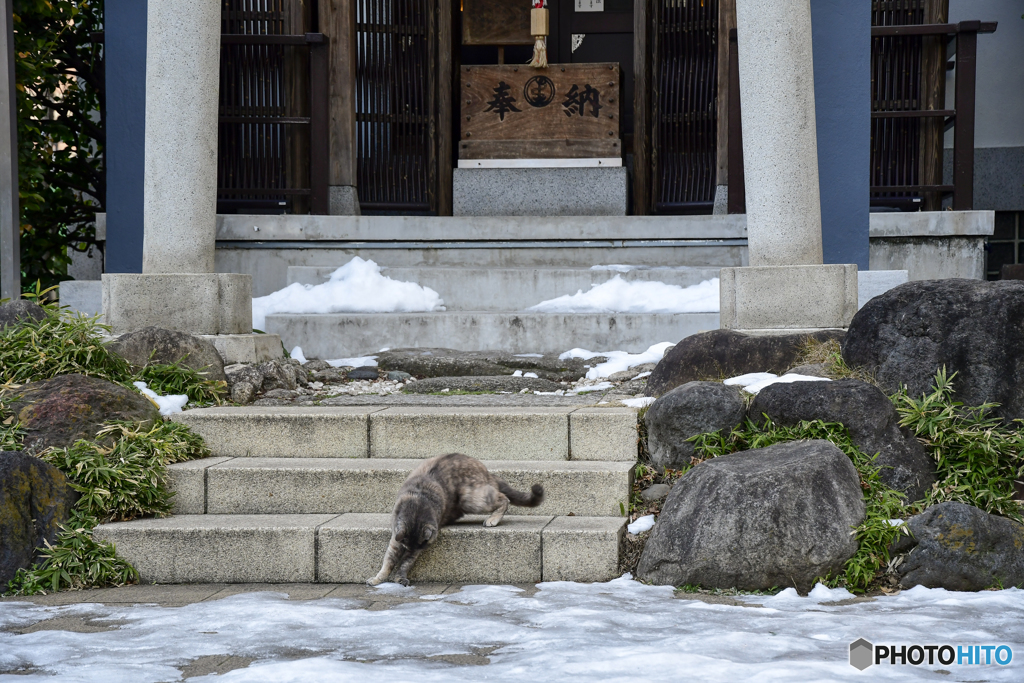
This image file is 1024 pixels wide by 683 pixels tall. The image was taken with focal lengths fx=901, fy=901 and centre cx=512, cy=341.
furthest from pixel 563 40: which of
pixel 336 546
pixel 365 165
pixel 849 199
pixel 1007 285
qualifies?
pixel 336 546

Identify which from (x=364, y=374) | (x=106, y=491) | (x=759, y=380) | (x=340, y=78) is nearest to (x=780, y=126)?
(x=759, y=380)

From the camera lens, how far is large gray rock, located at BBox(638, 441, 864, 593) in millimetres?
A: 3941

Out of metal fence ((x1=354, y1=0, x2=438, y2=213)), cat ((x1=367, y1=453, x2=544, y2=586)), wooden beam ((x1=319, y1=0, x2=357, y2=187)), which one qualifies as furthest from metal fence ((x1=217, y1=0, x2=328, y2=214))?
cat ((x1=367, y1=453, x2=544, y2=586))

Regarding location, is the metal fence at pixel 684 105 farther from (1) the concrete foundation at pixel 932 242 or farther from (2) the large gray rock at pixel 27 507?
(2) the large gray rock at pixel 27 507

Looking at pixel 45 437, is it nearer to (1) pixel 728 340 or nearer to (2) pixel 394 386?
(2) pixel 394 386

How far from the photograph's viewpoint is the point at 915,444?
4.59m

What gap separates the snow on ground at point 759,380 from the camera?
5160mm

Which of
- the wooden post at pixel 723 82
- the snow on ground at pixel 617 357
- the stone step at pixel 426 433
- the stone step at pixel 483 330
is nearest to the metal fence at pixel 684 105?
the wooden post at pixel 723 82

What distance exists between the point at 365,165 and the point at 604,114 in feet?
9.44

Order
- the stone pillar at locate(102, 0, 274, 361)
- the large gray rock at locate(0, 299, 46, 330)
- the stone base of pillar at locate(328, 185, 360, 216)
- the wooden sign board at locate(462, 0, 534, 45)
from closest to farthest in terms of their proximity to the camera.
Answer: the large gray rock at locate(0, 299, 46, 330)
the stone pillar at locate(102, 0, 274, 361)
the stone base of pillar at locate(328, 185, 360, 216)
the wooden sign board at locate(462, 0, 534, 45)

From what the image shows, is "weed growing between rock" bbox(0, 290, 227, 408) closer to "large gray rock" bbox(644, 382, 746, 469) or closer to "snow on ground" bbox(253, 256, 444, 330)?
"snow on ground" bbox(253, 256, 444, 330)

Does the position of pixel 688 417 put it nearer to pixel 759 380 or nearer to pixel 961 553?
pixel 759 380

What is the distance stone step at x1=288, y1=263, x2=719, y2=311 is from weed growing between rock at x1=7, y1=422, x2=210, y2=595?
371 centimetres

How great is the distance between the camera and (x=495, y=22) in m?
11.2
